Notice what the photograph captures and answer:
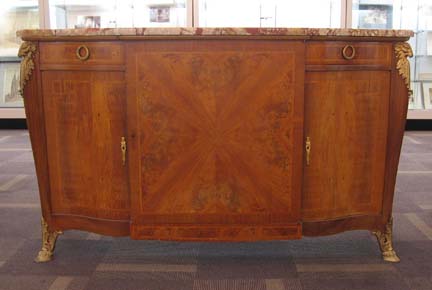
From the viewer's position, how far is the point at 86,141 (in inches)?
70.8

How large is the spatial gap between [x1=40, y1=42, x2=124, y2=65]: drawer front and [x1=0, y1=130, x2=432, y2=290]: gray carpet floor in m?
0.78

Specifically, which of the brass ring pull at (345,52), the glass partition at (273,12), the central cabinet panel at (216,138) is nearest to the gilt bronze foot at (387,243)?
the central cabinet panel at (216,138)

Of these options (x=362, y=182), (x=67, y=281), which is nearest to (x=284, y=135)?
(x=362, y=182)

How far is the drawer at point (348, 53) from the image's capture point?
1.69 m

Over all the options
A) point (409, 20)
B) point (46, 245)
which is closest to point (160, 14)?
point (409, 20)

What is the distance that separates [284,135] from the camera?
173 centimetres

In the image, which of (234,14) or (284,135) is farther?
(234,14)

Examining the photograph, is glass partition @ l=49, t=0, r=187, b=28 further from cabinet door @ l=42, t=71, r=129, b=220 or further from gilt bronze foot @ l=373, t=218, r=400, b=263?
gilt bronze foot @ l=373, t=218, r=400, b=263

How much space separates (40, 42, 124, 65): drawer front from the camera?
5.54ft

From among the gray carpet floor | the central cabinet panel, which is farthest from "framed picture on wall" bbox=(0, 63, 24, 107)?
the central cabinet panel

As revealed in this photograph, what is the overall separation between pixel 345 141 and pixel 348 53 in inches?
12.5

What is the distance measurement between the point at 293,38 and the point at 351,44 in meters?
0.23

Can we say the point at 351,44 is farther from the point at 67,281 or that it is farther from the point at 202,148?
the point at 67,281

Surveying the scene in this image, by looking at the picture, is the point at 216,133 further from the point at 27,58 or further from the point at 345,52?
the point at 27,58
